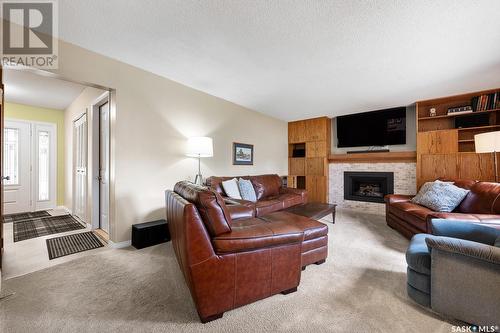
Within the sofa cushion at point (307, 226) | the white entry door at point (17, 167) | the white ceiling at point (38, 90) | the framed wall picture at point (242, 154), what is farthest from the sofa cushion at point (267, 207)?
the white entry door at point (17, 167)

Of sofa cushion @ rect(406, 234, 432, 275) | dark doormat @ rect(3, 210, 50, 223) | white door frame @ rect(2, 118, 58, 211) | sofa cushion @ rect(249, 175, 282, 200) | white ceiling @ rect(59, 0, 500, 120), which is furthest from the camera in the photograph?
white door frame @ rect(2, 118, 58, 211)

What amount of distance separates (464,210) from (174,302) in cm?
383

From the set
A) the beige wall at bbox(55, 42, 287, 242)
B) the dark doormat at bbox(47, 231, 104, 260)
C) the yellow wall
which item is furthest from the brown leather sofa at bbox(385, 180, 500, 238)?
the yellow wall

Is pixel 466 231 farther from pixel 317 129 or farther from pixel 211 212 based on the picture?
pixel 317 129

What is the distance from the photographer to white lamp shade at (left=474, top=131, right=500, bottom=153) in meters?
2.68

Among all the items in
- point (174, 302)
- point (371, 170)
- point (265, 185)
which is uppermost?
point (371, 170)

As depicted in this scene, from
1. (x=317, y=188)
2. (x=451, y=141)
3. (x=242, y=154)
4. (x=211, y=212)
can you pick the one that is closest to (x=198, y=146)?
(x=242, y=154)

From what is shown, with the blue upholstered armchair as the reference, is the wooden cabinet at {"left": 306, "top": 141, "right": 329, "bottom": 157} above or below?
above

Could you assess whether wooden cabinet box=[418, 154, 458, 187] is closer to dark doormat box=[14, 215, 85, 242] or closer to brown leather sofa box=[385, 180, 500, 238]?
brown leather sofa box=[385, 180, 500, 238]

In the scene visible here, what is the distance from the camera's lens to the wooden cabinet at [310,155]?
528 centimetres

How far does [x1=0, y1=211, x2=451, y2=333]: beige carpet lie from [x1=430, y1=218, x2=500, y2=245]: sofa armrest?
553mm

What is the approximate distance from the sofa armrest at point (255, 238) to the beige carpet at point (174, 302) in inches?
18.7

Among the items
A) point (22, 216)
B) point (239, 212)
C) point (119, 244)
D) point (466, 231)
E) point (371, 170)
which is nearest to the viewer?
point (466, 231)

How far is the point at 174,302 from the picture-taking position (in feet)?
5.25
